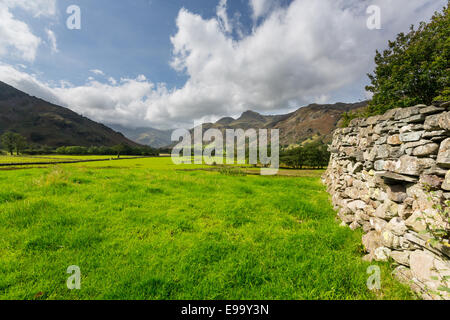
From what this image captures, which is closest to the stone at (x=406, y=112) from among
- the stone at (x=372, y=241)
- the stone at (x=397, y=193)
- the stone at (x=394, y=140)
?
the stone at (x=394, y=140)

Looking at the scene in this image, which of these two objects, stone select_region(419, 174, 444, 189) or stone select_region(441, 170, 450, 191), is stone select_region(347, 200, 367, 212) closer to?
stone select_region(419, 174, 444, 189)

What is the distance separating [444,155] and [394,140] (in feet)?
5.07

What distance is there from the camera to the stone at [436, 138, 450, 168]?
330 centimetres

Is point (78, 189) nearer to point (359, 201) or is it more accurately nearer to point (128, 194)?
point (128, 194)

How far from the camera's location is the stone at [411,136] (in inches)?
158

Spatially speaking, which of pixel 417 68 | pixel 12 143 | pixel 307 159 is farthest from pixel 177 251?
pixel 12 143

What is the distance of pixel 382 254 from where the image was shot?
4.14 m

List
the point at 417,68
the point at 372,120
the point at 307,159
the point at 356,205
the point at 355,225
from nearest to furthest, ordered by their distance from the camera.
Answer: the point at 355,225, the point at 372,120, the point at 356,205, the point at 417,68, the point at 307,159

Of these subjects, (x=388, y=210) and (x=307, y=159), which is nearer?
(x=388, y=210)

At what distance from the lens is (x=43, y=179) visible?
9297mm

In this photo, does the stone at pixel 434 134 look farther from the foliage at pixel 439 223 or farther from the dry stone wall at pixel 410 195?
the foliage at pixel 439 223

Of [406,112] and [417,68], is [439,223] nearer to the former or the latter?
[406,112]

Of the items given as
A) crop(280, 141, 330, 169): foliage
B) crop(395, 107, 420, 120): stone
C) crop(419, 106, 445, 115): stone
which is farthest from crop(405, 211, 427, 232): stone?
crop(280, 141, 330, 169): foliage
